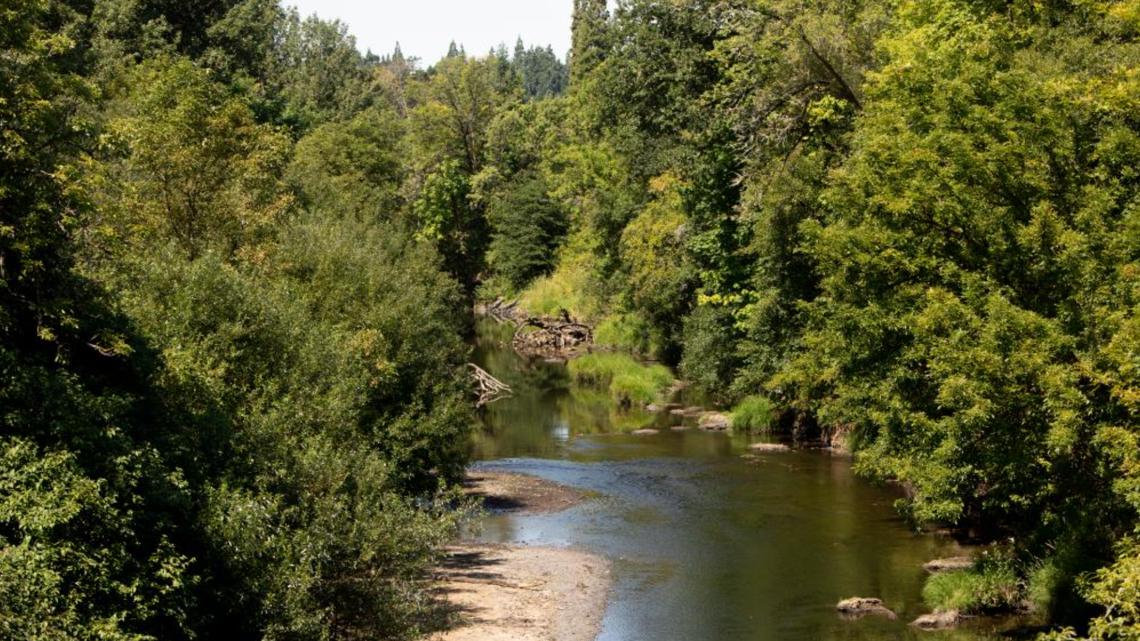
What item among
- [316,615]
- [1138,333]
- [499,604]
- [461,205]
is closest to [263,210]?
[499,604]

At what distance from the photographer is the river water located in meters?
27.8

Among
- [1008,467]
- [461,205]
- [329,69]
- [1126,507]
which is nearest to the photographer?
[1126,507]

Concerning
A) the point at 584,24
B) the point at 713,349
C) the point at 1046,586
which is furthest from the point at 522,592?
the point at 584,24

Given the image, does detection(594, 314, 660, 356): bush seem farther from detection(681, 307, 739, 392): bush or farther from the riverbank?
the riverbank

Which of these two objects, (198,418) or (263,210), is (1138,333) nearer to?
(198,418)

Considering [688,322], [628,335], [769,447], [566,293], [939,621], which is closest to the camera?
[939,621]

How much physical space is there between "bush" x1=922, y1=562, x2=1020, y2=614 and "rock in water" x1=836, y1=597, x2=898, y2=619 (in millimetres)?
1181

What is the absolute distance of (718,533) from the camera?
35469mm

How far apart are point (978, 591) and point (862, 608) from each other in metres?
2.76

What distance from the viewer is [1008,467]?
982 inches

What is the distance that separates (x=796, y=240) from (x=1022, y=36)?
12.9 meters

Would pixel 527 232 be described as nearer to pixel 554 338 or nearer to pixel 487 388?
pixel 554 338

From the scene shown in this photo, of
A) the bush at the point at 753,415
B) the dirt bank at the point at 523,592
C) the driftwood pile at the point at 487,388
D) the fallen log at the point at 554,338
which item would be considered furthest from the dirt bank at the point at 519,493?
the fallen log at the point at 554,338

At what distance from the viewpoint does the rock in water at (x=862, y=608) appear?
90.2ft
